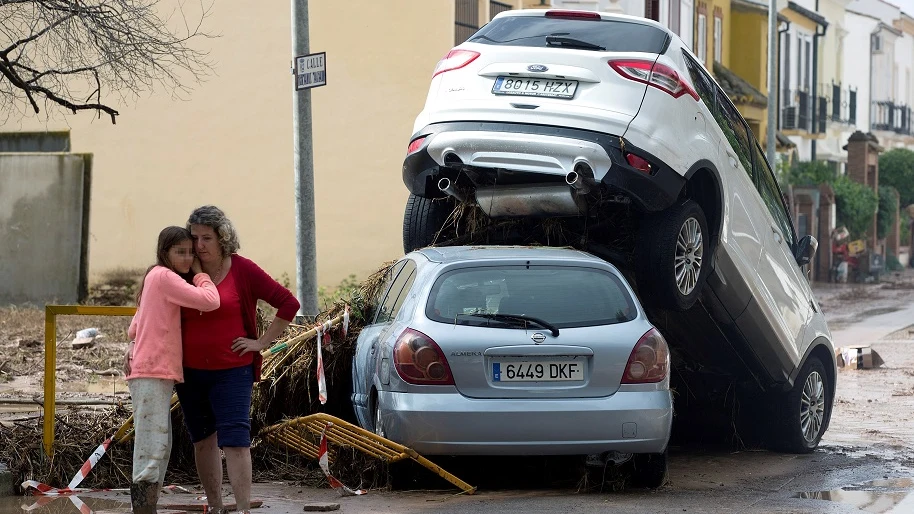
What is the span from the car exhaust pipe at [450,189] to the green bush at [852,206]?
30.3 m

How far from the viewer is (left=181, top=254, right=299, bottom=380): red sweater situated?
6383mm

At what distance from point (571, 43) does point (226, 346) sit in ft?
11.4

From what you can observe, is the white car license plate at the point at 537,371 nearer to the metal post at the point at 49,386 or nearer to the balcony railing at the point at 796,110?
the metal post at the point at 49,386

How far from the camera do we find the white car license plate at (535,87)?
8461mm

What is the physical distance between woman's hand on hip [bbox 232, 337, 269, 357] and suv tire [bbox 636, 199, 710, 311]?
9.49 ft

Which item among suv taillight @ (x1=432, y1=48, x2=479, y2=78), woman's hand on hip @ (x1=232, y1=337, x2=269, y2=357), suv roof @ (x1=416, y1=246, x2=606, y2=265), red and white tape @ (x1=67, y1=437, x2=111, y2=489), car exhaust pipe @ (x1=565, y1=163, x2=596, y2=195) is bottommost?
red and white tape @ (x1=67, y1=437, x2=111, y2=489)

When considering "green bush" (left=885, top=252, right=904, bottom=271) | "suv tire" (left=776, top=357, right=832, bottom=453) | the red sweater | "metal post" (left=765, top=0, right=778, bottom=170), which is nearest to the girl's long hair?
the red sweater

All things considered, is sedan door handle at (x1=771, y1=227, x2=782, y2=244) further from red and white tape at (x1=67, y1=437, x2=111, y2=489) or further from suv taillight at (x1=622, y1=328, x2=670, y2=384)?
red and white tape at (x1=67, y1=437, x2=111, y2=489)

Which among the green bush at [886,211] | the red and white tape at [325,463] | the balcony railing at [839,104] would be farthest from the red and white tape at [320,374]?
the balcony railing at [839,104]

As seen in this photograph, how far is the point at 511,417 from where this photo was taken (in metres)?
7.13

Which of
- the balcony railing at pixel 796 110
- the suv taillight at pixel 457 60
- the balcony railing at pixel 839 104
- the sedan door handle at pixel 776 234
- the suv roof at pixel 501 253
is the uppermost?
the balcony railing at pixel 839 104

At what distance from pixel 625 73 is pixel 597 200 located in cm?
82

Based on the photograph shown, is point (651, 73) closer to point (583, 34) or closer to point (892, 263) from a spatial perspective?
point (583, 34)

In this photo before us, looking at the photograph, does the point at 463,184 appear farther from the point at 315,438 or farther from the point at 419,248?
the point at 315,438
